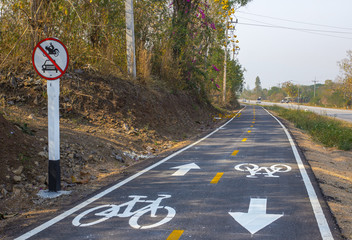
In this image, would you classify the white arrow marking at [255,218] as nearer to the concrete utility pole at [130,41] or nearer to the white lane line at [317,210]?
the white lane line at [317,210]

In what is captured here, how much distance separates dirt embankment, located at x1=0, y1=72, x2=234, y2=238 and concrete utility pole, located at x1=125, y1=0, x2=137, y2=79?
0.68 m

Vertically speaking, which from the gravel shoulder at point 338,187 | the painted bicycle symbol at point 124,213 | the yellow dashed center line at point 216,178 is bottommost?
the gravel shoulder at point 338,187

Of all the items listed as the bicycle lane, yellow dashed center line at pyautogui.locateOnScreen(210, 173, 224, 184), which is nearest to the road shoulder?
the bicycle lane

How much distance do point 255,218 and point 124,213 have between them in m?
1.87

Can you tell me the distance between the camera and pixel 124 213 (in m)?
5.12

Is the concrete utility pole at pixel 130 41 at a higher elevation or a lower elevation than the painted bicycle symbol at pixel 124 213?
higher

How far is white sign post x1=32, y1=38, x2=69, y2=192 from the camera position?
6.12 metres

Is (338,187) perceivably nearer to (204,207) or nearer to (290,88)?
(204,207)

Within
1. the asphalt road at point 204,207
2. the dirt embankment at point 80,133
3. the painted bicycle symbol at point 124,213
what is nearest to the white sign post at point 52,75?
the dirt embankment at point 80,133

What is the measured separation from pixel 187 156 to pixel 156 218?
5.25 m

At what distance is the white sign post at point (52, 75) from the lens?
20.1 ft

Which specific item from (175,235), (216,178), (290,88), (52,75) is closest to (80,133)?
(52,75)

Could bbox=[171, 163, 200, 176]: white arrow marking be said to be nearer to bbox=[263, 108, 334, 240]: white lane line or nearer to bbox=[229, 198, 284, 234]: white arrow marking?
bbox=[263, 108, 334, 240]: white lane line

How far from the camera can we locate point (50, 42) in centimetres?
617
